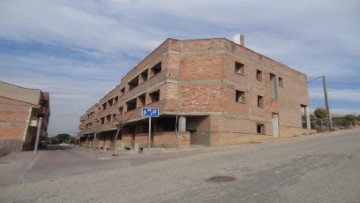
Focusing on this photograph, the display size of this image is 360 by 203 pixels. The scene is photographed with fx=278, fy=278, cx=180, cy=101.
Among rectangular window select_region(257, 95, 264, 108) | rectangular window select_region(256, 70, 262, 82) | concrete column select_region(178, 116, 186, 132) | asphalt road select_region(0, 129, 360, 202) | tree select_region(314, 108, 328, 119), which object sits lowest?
asphalt road select_region(0, 129, 360, 202)

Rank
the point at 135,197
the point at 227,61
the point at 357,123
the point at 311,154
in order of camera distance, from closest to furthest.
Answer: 1. the point at 135,197
2. the point at 311,154
3. the point at 227,61
4. the point at 357,123

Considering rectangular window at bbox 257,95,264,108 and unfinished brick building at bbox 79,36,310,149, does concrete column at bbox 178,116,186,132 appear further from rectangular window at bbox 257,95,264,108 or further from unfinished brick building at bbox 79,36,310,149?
rectangular window at bbox 257,95,264,108

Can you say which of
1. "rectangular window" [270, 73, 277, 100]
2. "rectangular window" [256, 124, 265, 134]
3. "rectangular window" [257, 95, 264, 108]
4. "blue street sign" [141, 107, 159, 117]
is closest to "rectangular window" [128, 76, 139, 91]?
"rectangular window" [257, 95, 264, 108]

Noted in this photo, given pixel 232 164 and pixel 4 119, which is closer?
pixel 232 164

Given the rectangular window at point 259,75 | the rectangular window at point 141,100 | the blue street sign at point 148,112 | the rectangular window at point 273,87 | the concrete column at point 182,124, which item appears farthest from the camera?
the rectangular window at point 141,100

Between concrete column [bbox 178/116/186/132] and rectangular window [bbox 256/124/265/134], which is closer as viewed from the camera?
concrete column [bbox 178/116/186/132]

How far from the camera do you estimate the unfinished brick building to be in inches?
910

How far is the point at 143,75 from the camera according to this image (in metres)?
33.4

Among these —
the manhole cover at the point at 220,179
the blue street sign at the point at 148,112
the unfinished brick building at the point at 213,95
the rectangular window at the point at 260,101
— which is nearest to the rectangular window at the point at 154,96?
the unfinished brick building at the point at 213,95

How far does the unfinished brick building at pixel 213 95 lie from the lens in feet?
75.8

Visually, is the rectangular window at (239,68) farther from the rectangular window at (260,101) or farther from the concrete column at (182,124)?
the concrete column at (182,124)

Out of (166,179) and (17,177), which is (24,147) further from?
(166,179)

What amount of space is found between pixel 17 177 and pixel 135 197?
685 centimetres

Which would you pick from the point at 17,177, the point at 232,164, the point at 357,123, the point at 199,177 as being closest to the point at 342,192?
the point at 199,177
